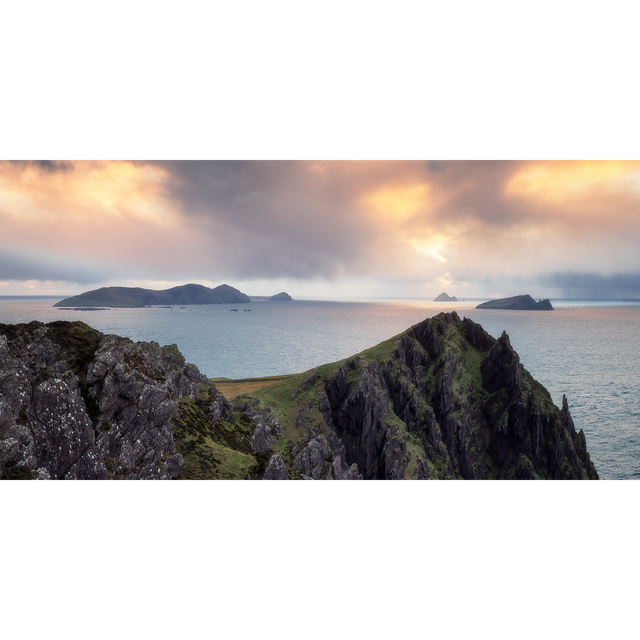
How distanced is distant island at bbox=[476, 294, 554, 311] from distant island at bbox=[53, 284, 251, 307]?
43.1 ft

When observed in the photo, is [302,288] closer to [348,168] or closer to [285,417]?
[348,168]

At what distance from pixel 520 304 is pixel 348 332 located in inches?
371

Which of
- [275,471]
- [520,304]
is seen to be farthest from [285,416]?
[520,304]

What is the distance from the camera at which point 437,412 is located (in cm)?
3012

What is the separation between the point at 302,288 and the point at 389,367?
1685cm

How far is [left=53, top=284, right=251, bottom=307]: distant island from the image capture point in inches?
487

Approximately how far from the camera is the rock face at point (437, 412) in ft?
77.3

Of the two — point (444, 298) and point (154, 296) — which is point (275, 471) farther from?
point (444, 298)

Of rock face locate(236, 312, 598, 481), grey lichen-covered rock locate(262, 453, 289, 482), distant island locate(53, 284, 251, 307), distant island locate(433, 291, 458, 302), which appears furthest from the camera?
rock face locate(236, 312, 598, 481)

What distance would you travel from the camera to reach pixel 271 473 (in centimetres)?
979

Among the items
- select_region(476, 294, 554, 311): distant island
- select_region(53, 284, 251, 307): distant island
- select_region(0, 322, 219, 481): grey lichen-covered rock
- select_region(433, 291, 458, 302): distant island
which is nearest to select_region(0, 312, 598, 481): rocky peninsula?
select_region(0, 322, 219, 481): grey lichen-covered rock

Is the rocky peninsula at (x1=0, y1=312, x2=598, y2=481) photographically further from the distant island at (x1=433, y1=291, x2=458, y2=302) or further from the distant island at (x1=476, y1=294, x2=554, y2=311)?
the distant island at (x1=476, y1=294, x2=554, y2=311)

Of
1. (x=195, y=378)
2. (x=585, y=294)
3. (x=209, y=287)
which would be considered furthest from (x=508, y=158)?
(x=195, y=378)

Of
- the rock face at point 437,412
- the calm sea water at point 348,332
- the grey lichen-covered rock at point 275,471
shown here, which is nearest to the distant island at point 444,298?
the calm sea water at point 348,332
